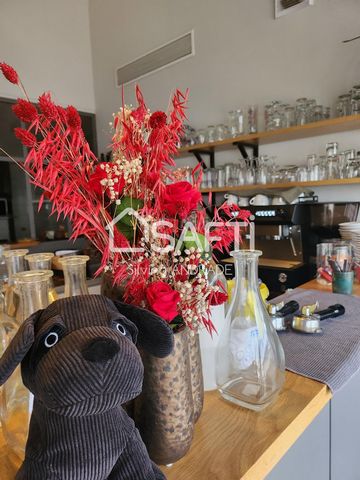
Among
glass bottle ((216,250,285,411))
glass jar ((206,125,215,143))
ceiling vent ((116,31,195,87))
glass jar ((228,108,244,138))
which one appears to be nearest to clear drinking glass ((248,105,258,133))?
glass jar ((228,108,244,138))

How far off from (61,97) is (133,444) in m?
4.40

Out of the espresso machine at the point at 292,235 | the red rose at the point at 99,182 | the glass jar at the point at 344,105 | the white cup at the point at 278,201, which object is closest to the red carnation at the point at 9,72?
the red rose at the point at 99,182

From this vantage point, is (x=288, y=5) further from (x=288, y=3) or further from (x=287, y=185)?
(x=287, y=185)

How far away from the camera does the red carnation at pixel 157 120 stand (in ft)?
1.58

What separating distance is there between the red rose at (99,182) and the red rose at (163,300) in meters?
0.14

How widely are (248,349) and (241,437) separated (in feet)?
0.51

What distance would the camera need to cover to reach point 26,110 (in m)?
0.42

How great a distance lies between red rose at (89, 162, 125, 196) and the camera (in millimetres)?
452

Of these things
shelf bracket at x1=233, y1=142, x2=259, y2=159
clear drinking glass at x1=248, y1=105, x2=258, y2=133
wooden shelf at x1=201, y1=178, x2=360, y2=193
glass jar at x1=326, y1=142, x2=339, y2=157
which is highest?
clear drinking glass at x1=248, y1=105, x2=258, y2=133

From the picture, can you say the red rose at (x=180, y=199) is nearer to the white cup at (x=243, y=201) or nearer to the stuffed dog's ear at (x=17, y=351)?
the stuffed dog's ear at (x=17, y=351)

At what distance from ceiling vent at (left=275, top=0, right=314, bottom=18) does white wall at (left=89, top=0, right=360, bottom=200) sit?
0.04 metres

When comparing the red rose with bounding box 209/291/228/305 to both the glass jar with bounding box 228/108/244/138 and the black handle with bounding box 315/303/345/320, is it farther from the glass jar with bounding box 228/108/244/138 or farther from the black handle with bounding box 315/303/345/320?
the glass jar with bounding box 228/108/244/138

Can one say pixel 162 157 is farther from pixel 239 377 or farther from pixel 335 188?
pixel 335 188

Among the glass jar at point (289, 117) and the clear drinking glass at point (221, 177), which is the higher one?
the glass jar at point (289, 117)
